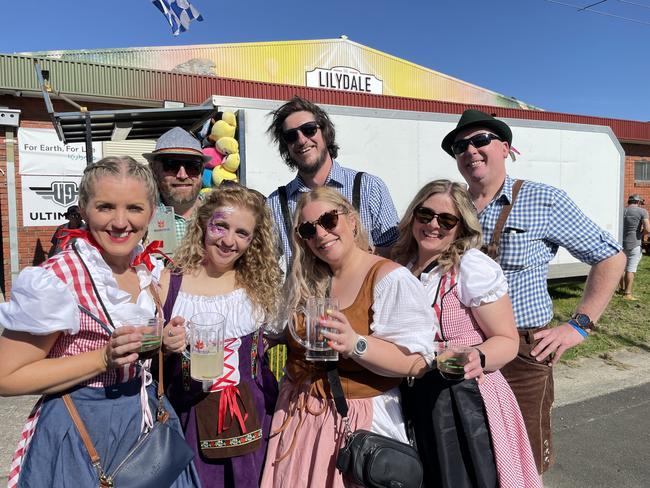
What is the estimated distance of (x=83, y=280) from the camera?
160 cm

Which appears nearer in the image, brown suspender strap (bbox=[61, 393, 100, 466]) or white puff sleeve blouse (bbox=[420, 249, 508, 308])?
brown suspender strap (bbox=[61, 393, 100, 466])

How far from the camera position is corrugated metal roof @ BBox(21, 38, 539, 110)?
57.9ft

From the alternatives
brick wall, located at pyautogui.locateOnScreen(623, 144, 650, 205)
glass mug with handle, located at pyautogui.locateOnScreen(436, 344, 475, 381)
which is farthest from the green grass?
brick wall, located at pyautogui.locateOnScreen(623, 144, 650, 205)

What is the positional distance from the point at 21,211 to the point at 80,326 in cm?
962

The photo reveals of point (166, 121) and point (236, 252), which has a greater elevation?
point (166, 121)

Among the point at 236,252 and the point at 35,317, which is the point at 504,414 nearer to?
the point at 236,252

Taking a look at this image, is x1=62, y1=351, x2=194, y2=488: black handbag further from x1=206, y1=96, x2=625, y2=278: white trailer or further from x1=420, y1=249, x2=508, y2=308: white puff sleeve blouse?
x1=206, y1=96, x2=625, y2=278: white trailer

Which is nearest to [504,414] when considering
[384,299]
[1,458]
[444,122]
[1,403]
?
[384,299]

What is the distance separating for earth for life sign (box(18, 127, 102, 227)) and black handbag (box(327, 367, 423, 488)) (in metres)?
9.53

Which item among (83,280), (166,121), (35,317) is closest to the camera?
(35,317)

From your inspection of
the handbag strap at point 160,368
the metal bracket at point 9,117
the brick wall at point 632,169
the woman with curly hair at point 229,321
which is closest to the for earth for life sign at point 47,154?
the metal bracket at point 9,117

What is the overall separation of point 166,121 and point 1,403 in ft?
11.3

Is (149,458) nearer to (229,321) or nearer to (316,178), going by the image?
(229,321)

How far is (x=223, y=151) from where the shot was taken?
5.61m
